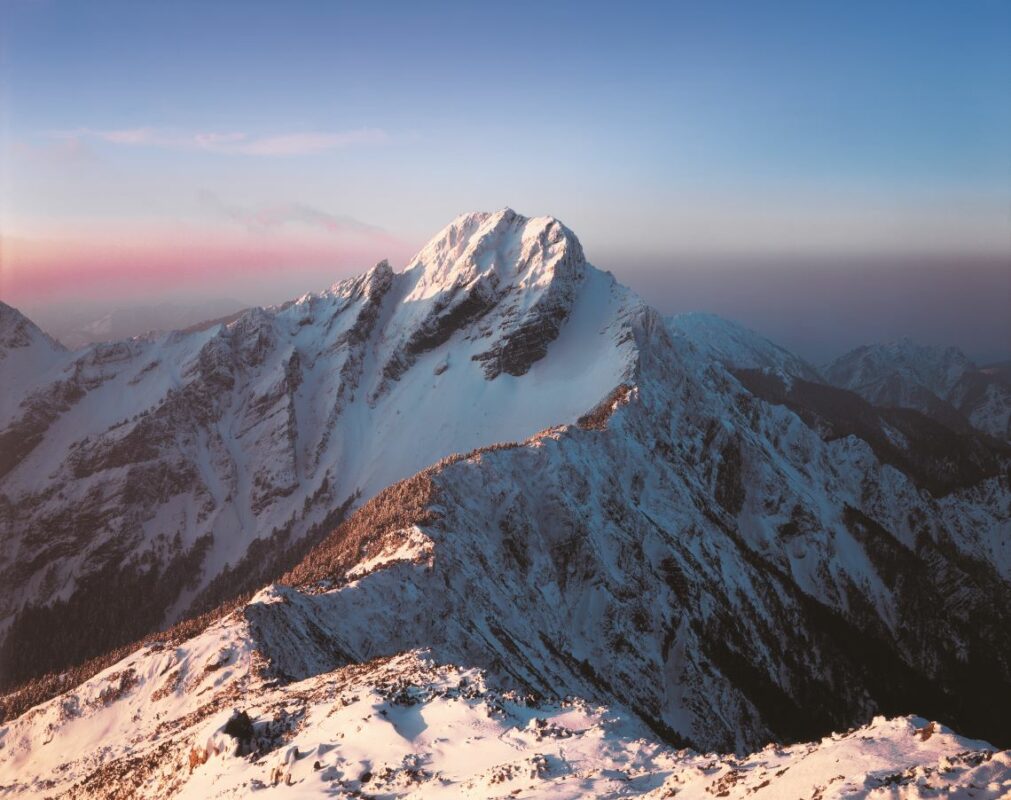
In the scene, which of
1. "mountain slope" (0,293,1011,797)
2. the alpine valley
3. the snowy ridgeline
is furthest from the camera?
"mountain slope" (0,293,1011,797)

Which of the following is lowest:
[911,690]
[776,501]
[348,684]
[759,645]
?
[911,690]

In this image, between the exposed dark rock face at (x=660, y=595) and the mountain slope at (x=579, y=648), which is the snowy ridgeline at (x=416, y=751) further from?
the exposed dark rock face at (x=660, y=595)

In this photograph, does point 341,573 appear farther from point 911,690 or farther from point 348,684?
point 911,690

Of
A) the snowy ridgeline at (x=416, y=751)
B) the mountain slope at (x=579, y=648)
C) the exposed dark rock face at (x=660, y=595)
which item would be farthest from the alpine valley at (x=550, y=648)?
the exposed dark rock face at (x=660, y=595)

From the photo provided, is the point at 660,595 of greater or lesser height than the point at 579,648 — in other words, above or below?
above

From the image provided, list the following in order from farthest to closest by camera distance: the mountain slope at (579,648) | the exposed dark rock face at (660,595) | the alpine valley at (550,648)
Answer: the exposed dark rock face at (660,595) < the mountain slope at (579,648) < the alpine valley at (550,648)

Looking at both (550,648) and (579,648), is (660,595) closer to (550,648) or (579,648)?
(579,648)

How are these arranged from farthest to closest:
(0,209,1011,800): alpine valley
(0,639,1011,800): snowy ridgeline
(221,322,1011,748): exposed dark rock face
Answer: (221,322,1011,748): exposed dark rock face → (0,209,1011,800): alpine valley → (0,639,1011,800): snowy ridgeline

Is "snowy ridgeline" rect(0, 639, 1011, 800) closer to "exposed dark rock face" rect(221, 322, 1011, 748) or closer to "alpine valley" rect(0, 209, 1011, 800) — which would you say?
"alpine valley" rect(0, 209, 1011, 800)

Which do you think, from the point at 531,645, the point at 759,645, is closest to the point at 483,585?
the point at 531,645

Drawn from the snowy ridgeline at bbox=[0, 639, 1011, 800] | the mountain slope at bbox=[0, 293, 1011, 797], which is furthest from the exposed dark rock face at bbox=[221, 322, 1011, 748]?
the snowy ridgeline at bbox=[0, 639, 1011, 800]

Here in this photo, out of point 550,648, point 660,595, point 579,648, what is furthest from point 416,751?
point 660,595
